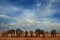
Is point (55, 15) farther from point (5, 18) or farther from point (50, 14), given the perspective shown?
point (5, 18)

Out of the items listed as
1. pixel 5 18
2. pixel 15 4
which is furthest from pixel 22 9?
pixel 5 18

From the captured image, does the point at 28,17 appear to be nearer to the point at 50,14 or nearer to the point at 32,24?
the point at 32,24

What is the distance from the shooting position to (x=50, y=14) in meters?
4.07

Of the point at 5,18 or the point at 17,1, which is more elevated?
the point at 17,1

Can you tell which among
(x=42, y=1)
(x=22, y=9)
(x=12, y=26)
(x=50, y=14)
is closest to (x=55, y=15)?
(x=50, y=14)

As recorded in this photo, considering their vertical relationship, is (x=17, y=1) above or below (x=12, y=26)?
above

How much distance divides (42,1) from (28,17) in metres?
0.49

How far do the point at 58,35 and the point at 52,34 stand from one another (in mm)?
149

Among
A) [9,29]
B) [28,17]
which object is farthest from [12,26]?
[28,17]

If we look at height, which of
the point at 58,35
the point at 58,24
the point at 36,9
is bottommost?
the point at 58,35

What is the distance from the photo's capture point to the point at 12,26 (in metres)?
3.93

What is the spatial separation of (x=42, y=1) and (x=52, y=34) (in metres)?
0.78

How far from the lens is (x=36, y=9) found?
4027 mm

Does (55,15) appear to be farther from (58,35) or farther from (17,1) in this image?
(17,1)
